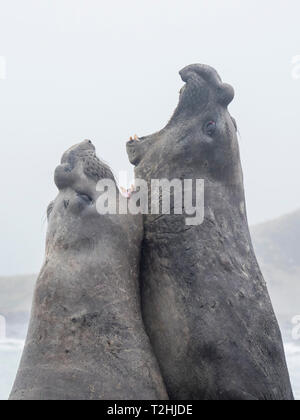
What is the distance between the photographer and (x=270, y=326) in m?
4.84

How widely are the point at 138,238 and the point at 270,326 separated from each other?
40.2 inches

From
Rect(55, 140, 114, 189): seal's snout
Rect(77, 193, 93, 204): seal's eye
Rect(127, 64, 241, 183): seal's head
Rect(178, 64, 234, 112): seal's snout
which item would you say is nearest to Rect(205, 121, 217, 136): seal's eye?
Rect(127, 64, 241, 183): seal's head

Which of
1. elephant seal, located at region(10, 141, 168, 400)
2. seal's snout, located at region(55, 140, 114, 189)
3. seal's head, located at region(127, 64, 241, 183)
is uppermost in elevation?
seal's head, located at region(127, 64, 241, 183)

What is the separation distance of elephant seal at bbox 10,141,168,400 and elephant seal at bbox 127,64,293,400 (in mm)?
153

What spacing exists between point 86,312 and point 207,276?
822 mm

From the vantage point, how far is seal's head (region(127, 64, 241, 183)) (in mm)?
5086

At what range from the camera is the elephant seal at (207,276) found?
15.2 feet

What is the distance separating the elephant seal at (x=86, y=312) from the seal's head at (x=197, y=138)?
0.50 meters

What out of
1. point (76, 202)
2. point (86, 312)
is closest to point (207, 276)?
point (86, 312)

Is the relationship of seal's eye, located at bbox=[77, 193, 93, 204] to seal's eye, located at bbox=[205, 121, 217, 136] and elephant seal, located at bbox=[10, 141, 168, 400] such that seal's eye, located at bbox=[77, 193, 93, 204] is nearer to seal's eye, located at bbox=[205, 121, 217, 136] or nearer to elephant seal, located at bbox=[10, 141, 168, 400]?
elephant seal, located at bbox=[10, 141, 168, 400]

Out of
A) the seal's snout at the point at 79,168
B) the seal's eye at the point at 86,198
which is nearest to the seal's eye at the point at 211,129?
A: the seal's snout at the point at 79,168

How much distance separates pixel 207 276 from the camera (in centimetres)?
475
